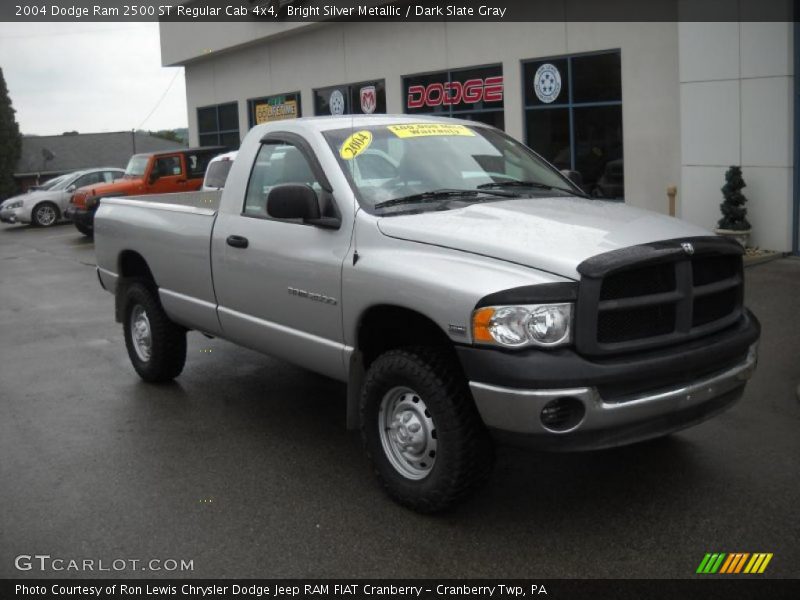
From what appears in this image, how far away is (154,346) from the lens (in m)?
7.29

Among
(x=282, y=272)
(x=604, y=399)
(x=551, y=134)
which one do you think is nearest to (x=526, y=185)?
(x=282, y=272)

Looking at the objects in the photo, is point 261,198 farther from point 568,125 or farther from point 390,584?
point 568,125

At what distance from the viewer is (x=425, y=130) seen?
19.0 ft

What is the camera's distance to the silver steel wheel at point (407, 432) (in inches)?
180

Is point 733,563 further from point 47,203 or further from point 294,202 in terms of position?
point 47,203

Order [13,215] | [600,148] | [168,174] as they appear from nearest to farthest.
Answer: [600,148], [168,174], [13,215]

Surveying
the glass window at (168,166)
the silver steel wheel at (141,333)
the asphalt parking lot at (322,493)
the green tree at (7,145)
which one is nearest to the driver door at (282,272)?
the asphalt parking lot at (322,493)

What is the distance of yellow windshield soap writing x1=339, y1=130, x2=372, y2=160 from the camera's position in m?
5.41

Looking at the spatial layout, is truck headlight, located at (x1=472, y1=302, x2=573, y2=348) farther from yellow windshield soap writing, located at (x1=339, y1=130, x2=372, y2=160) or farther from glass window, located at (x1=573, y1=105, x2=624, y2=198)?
glass window, located at (x1=573, y1=105, x2=624, y2=198)

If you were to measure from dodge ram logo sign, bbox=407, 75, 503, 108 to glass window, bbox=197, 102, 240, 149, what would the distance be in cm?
959

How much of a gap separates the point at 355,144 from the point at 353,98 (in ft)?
56.5

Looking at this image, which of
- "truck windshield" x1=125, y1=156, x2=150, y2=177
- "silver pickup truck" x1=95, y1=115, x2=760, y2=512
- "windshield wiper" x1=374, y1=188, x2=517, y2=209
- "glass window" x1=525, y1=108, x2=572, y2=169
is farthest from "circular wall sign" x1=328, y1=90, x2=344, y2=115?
"windshield wiper" x1=374, y1=188, x2=517, y2=209

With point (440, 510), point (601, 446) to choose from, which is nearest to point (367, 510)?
point (440, 510)

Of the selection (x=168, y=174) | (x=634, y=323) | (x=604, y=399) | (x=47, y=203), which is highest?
(x=168, y=174)
